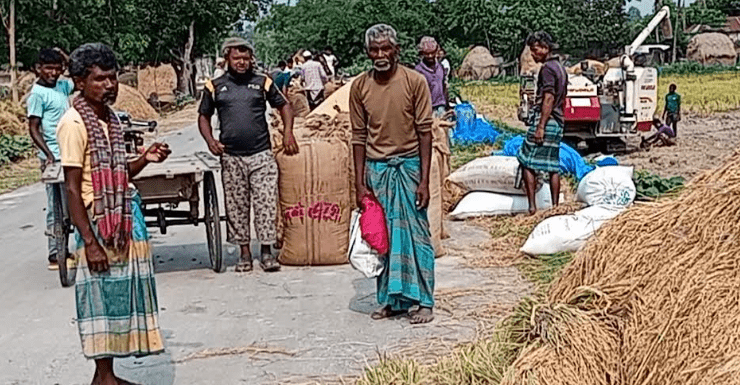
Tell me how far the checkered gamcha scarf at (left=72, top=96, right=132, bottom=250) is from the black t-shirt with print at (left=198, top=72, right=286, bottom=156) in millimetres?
3007

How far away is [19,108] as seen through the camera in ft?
73.8

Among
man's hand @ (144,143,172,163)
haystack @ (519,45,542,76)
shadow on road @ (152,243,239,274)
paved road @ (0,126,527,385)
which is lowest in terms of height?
paved road @ (0,126,527,385)

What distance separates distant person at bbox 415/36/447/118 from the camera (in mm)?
12133

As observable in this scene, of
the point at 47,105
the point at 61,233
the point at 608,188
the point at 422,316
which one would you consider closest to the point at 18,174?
the point at 47,105

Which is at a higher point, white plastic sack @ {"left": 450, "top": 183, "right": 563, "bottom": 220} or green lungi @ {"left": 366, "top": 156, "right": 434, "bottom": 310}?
green lungi @ {"left": 366, "top": 156, "right": 434, "bottom": 310}

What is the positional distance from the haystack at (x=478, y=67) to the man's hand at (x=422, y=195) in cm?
4865

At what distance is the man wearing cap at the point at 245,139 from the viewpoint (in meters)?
7.77

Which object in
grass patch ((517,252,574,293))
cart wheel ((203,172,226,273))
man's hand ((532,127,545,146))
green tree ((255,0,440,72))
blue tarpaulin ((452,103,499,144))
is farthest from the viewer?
green tree ((255,0,440,72))

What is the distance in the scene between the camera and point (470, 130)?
16.6 metres

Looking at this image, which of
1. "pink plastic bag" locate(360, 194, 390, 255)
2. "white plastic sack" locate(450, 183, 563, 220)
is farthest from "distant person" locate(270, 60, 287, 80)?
"pink plastic bag" locate(360, 194, 390, 255)

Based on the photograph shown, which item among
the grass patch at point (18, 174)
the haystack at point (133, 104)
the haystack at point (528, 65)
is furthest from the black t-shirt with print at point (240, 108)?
the haystack at point (133, 104)

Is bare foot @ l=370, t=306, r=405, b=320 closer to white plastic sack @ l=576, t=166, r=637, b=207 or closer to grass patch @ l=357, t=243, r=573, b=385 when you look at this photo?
grass patch @ l=357, t=243, r=573, b=385

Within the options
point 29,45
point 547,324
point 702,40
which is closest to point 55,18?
point 29,45

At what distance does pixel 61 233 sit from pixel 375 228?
2807 mm
